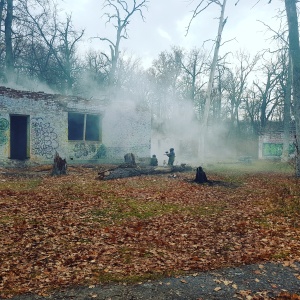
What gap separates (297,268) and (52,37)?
31.6m

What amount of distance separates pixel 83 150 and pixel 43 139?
2585 mm

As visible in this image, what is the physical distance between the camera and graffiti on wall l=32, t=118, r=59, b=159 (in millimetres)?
17359

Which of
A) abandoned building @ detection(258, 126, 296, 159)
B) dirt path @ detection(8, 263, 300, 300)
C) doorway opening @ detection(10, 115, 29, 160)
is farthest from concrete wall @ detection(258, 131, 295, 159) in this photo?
dirt path @ detection(8, 263, 300, 300)

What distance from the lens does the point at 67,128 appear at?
728 inches

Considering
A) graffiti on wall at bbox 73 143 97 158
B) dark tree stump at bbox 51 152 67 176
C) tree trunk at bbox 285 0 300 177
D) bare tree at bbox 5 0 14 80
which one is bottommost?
dark tree stump at bbox 51 152 67 176

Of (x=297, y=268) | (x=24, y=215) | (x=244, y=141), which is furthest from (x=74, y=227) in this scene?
(x=244, y=141)

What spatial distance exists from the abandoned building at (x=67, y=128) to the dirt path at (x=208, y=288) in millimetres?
13855

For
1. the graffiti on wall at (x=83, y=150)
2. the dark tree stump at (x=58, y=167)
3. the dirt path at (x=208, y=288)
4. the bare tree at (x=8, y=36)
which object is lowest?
the dirt path at (x=208, y=288)

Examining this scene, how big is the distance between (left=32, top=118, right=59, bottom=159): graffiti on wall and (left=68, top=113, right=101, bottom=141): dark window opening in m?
1.24

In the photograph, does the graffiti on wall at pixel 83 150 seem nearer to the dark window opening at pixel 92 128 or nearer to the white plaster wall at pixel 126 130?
the dark window opening at pixel 92 128

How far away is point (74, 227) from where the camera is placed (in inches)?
287

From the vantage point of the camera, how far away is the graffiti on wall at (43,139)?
17.4m

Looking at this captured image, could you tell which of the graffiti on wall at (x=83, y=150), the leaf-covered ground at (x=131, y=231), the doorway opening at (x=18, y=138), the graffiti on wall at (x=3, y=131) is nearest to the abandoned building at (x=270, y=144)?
the graffiti on wall at (x=83, y=150)

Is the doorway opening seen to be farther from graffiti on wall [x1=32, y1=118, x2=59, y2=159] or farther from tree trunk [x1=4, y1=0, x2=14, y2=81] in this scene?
tree trunk [x1=4, y1=0, x2=14, y2=81]
